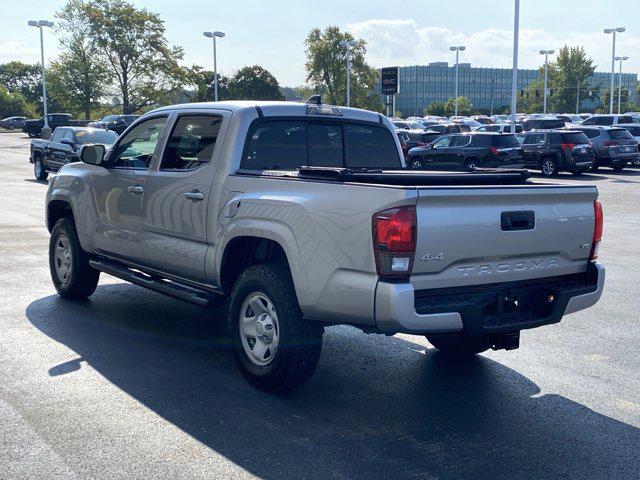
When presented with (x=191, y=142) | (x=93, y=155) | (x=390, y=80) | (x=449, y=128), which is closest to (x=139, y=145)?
(x=93, y=155)

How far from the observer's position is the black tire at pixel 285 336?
5.02m

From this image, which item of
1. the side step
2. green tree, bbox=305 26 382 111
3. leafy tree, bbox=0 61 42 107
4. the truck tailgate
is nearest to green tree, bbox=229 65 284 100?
green tree, bbox=305 26 382 111

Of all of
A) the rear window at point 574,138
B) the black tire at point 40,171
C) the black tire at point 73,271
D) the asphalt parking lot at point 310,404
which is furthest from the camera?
the rear window at point 574,138

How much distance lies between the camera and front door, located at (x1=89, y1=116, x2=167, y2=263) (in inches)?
265

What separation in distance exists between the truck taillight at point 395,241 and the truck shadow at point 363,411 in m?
0.99

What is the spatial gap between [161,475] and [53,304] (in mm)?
4279

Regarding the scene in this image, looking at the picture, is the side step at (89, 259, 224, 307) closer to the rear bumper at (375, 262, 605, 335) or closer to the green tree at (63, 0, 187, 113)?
the rear bumper at (375, 262, 605, 335)

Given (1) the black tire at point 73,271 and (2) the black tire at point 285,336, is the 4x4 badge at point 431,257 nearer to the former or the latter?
(2) the black tire at point 285,336

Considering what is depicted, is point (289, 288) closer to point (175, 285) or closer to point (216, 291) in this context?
point (216, 291)

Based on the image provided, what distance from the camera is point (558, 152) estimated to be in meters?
28.1

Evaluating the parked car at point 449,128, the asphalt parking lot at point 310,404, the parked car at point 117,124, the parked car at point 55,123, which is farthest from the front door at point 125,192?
the parked car at point 55,123

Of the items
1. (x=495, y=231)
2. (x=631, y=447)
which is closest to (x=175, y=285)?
(x=495, y=231)

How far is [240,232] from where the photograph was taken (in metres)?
5.38

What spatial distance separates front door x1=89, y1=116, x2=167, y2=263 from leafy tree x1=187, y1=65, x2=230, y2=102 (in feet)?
212
